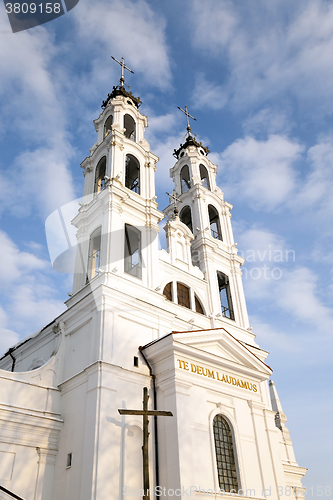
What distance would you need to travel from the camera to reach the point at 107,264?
64.3ft

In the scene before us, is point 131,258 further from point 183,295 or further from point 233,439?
point 233,439

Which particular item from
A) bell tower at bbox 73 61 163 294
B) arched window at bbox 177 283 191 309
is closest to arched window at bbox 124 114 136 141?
bell tower at bbox 73 61 163 294

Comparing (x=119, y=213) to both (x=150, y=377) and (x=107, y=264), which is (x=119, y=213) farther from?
(x=150, y=377)

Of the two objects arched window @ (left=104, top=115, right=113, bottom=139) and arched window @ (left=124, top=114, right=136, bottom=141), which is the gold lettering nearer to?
arched window @ (left=124, top=114, right=136, bottom=141)

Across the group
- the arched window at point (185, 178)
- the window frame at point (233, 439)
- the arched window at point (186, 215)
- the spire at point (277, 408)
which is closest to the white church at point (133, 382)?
the window frame at point (233, 439)

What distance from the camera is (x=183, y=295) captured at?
23875mm

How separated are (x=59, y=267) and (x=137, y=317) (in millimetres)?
5627

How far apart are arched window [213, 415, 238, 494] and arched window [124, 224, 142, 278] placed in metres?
A: 7.81

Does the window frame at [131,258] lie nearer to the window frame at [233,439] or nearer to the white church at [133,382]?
the white church at [133,382]

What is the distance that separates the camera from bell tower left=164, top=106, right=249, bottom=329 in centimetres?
2631

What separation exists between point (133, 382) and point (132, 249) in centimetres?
808

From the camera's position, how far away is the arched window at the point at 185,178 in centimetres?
3353

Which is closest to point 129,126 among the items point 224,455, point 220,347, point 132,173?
point 132,173

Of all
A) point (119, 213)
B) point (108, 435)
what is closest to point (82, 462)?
point (108, 435)
